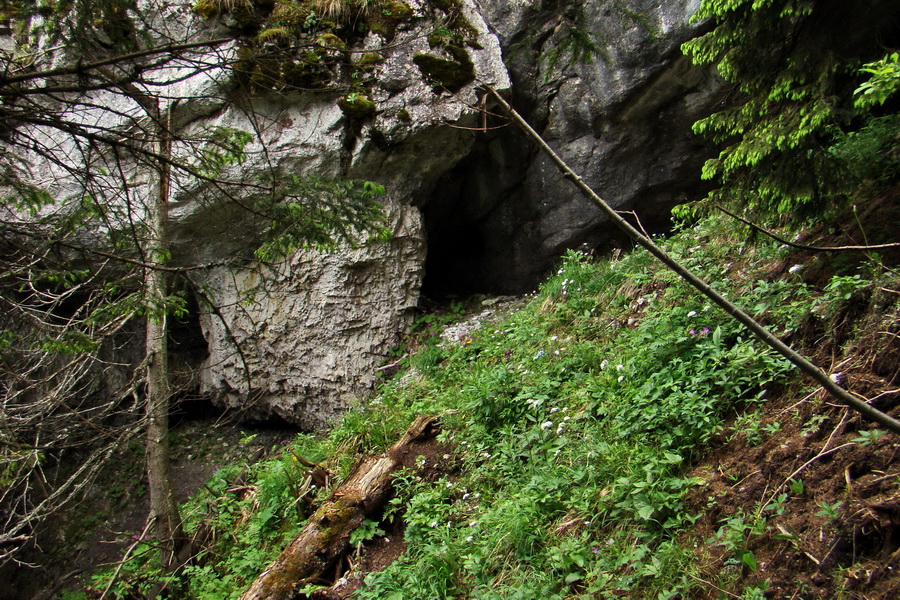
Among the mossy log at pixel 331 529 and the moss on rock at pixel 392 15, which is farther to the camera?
the moss on rock at pixel 392 15

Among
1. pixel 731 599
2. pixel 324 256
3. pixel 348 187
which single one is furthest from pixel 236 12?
pixel 731 599

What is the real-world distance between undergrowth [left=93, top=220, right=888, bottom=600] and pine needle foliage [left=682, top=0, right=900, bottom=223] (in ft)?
1.80

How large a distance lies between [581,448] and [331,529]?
6.46ft

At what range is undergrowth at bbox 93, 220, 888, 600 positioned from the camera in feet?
8.48

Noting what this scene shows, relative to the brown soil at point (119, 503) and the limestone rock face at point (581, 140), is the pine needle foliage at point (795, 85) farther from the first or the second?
the brown soil at point (119, 503)

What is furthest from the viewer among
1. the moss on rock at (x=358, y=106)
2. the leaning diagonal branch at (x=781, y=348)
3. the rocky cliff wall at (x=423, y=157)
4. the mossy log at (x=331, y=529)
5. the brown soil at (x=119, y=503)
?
the brown soil at (x=119, y=503)

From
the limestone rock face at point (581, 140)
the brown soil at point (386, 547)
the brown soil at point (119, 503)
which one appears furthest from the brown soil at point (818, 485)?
the brown soil at point (119, 503)

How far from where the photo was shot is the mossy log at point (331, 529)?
3.65m

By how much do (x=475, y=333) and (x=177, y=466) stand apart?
495 cm

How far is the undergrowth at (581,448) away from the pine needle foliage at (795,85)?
1.80 ft

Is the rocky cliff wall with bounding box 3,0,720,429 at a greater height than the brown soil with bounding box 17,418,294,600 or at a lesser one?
greater

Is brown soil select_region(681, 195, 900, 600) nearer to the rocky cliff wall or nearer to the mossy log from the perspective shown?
the mossy log

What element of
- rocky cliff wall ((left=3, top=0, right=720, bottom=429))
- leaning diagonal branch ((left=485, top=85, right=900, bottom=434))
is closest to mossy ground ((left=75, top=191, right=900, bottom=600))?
leaning diagonal branch ((left=485, top=85, right=900, bottom=434))

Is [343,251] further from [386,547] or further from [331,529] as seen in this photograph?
[386,547]
